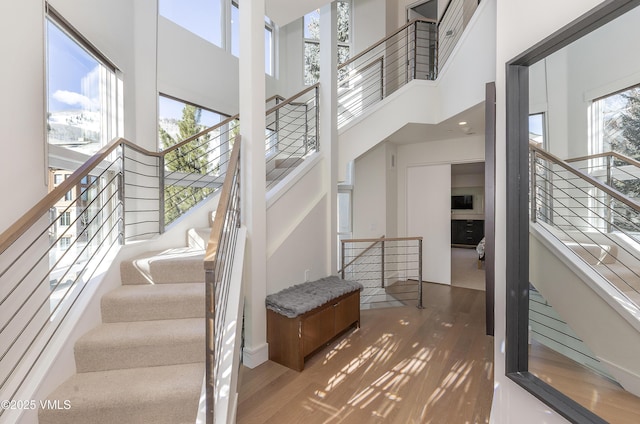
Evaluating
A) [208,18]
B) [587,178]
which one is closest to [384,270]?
[587,178]

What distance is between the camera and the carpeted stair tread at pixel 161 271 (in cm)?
225

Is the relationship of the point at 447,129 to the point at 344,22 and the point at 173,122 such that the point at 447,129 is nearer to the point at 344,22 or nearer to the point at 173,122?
the point at 344,22

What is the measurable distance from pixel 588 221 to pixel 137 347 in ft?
8.05

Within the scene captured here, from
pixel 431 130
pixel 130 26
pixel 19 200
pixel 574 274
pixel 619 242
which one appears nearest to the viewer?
pixel 619 242

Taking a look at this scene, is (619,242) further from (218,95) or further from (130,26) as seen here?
(218,95)

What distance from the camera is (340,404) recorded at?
2010 mm

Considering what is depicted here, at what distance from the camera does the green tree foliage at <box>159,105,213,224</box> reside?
3877 mm

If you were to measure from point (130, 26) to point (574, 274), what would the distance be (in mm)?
4511

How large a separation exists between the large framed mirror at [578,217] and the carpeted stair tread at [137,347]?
72.4 inches

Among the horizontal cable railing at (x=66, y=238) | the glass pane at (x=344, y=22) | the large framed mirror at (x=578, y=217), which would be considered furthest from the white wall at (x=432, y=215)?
the large framed mirror at (x=578, y=217)

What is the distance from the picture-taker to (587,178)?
1.26 meters

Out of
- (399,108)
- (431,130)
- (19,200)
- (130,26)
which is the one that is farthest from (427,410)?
(130,26)

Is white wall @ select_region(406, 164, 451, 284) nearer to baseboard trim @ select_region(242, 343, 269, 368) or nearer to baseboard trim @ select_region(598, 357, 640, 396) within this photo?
baseboard trim @ select_region(242, 343, 269, 368)

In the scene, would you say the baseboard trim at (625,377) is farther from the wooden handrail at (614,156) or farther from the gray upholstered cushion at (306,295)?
the gray upholstered cushion at (306,295)
